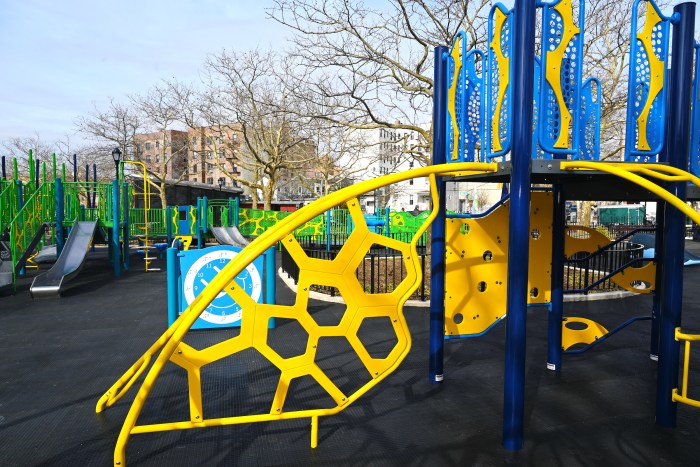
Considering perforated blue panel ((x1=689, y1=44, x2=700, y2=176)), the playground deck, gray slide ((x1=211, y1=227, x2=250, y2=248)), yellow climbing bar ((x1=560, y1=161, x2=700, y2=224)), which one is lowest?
the playground deck

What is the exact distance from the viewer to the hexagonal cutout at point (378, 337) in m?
5.98

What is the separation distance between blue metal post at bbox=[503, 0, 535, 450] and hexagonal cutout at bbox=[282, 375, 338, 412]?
1.59 metres

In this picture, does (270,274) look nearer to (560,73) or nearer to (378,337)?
(378,337)

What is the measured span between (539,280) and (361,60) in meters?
7.96

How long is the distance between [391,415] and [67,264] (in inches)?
385

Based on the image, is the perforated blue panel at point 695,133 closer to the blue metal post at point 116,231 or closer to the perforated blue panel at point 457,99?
the perforated blue panel at point 457,99

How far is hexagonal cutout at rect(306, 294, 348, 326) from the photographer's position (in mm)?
7544

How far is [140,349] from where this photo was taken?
599 cm

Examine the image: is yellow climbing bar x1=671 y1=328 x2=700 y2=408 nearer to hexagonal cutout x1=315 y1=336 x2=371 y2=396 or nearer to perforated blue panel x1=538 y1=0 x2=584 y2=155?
perforated blue panel x1=538 y1=0 x2=584 y2=155

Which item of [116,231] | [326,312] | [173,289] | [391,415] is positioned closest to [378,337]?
[326,312]

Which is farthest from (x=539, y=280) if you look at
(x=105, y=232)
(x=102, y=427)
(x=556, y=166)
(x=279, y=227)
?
(x=105, y=232)

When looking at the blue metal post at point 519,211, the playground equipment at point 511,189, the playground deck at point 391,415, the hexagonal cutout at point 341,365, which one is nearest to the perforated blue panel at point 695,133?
the playground equipment at point 511,189

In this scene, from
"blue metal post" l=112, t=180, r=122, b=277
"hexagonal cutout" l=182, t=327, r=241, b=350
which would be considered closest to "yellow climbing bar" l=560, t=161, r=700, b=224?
"hexagonal cutout" l=182, t=327, r=241, b=350

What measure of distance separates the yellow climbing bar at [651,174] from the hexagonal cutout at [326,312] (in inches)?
191
